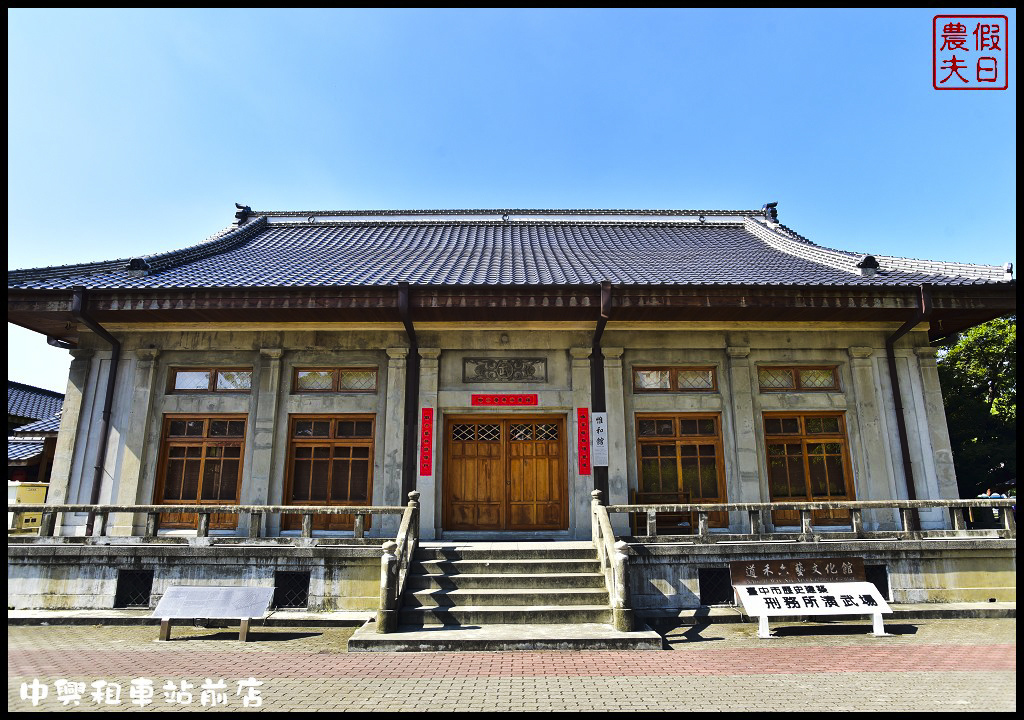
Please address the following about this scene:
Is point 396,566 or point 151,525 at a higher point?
point 151,525

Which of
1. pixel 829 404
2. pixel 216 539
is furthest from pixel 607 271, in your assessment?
pixel 216 539

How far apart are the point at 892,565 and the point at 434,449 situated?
7958mm

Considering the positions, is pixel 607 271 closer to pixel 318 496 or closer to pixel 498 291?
pixel 498 291

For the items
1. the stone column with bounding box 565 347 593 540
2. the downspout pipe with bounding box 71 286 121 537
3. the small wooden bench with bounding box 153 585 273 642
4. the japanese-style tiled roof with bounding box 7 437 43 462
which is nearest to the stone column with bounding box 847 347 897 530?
the stone column with bounding box 565 347 593 540

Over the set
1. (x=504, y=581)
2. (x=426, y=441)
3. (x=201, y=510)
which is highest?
(x=426, y=441)

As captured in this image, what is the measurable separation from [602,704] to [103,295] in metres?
10.8

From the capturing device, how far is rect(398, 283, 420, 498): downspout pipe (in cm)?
1070

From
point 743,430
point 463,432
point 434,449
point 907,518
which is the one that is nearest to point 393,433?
point 434,449

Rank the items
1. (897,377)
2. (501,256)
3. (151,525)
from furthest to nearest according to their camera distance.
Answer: (501,256) < (897,377) < (151,525)

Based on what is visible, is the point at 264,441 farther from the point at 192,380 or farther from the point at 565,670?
the point at 565,670

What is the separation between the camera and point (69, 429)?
1134 centimetres

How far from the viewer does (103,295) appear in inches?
423

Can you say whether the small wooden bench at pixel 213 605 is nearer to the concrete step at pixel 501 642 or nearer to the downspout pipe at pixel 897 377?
the concrete step at pixel 501 642

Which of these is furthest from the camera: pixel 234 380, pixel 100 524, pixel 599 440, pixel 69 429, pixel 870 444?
pixel 234 380
